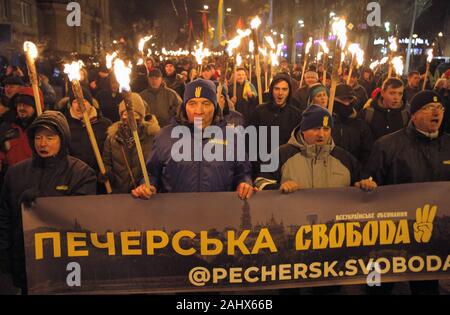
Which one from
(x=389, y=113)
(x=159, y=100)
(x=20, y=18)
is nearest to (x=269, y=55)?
(x=159, y=100)

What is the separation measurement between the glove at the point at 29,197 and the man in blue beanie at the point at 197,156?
846 millimetres

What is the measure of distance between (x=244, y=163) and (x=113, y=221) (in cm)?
109

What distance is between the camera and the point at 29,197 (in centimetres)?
329

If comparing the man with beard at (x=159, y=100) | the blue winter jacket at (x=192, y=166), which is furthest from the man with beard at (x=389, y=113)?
the man with beard at (x=159, y=100)

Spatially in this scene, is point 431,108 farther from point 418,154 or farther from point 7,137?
point 7,137

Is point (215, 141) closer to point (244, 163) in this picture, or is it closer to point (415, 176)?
point (244, 163)

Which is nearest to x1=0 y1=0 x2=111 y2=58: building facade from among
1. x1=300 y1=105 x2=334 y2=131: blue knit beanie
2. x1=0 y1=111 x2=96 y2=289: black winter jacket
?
x1=0 y1=111 x2=96 y2=289: black winter jacket

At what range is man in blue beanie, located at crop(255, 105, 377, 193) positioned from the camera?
12.3ft

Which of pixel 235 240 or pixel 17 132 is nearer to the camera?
pixel 235 240

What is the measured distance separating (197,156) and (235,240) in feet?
2.25

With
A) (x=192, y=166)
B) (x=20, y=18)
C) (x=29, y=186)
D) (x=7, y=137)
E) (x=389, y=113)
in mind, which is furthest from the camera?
(x=20, y=18)

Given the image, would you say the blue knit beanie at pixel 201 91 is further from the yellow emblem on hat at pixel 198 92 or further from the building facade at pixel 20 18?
the building facade at pixel 20 18

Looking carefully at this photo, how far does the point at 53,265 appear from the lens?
11.1 ft

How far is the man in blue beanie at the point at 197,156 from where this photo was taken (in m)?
3.59
